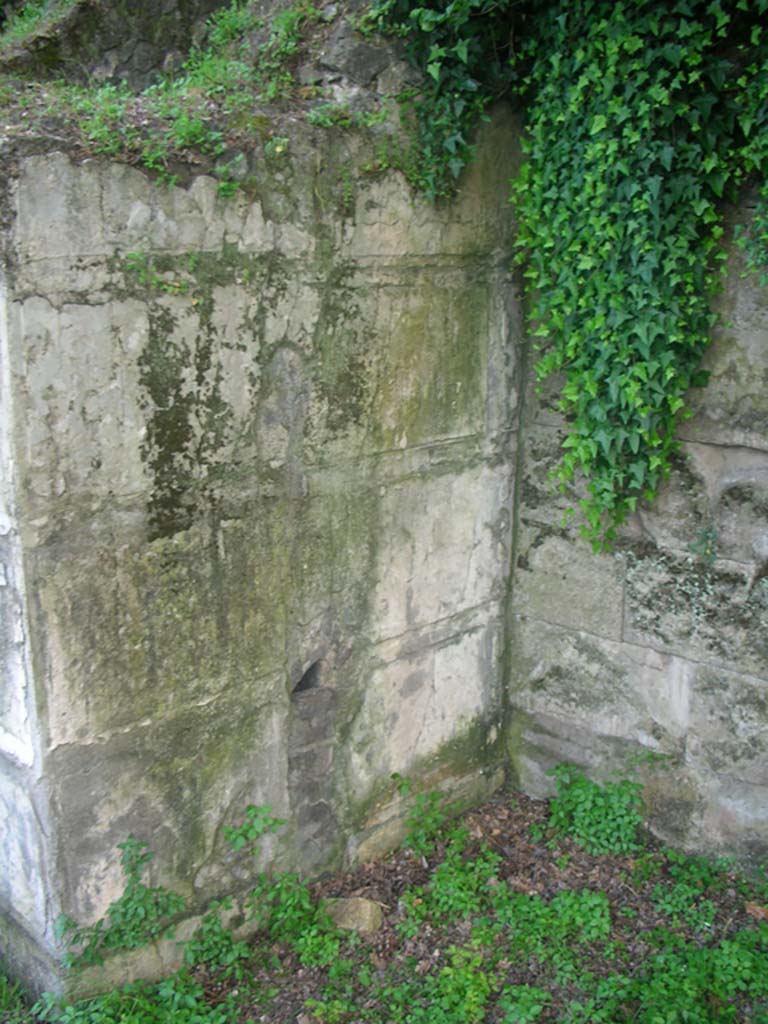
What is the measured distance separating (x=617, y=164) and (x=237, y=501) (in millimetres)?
1690

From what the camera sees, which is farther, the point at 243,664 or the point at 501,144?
the point at 501,144

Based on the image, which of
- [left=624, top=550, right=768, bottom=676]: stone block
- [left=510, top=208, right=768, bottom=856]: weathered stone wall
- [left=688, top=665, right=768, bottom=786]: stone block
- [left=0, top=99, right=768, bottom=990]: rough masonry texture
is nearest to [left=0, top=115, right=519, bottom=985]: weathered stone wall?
[left=0, top=99, right=768, bottom=990]: rough masonry texture

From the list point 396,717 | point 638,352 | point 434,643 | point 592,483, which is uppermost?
point 638,352

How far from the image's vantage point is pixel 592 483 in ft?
11.7

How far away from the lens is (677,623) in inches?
143

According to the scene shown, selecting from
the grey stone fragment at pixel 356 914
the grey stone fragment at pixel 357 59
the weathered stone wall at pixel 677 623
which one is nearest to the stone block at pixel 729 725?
the weathered stone wall at pixel 677 623

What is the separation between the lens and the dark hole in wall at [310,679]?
3.35 m

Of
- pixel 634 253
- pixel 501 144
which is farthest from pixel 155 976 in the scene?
pixel 501 144

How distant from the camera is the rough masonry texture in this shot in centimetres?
260

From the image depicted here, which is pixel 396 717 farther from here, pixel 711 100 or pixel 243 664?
pixel 711 100

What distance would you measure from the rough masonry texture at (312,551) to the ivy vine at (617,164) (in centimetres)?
18

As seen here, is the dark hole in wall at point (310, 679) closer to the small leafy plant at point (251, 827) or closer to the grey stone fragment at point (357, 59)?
the small leafy plant at point (251, 827)

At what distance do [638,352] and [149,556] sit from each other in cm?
182

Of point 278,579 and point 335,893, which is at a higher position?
point 278,579
